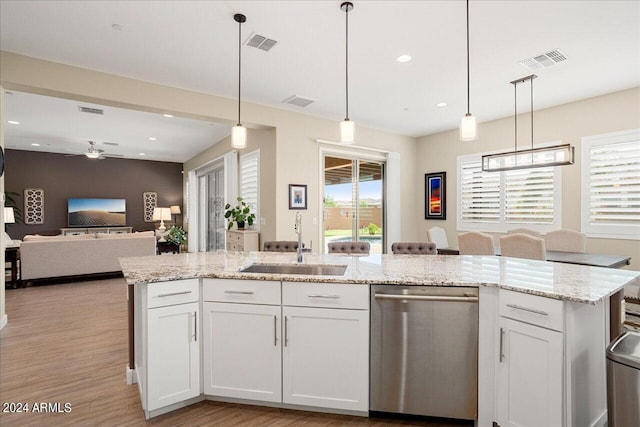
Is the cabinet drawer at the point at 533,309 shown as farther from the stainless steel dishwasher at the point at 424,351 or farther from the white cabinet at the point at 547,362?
the stainless steel dishwasher at the point at 424,351

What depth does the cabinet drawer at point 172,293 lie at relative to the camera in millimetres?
2059

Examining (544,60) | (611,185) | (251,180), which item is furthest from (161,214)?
(611,185)

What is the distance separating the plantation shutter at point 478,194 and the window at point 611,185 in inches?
51.4

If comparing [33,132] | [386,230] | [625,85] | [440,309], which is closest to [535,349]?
[440,309]

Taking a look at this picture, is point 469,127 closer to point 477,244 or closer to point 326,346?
point 477,244

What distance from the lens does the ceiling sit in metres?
2.72

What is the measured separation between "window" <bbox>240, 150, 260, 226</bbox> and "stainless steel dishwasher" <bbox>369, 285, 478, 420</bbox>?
3.91 meters

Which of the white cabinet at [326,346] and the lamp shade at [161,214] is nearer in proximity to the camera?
the white cabinet at [326,346]

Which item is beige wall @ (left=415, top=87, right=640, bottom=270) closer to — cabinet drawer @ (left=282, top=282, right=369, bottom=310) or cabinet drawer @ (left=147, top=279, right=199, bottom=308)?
cabinet drawer @ (left=282, top=282, right=369, bottom=310)

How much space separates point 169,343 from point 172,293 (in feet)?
1.04

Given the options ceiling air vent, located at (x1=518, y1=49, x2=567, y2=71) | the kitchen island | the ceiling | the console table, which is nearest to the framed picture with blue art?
the ceiling

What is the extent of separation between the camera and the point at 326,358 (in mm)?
2107

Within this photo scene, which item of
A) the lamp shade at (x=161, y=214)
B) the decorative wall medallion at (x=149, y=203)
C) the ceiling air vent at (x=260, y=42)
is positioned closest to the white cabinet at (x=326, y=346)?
the ceiling air vent at (x=260, y=42)

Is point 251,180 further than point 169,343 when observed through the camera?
Yes
